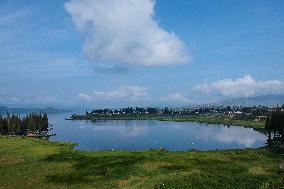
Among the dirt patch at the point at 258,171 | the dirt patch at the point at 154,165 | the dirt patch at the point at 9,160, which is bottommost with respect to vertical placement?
the dirt patch at the point at 258,171

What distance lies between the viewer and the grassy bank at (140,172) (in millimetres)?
54250

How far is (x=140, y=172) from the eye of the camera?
2442 inches

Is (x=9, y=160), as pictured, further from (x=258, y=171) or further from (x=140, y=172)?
(x=258, y=171)

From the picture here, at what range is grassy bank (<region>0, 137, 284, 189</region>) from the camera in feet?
178

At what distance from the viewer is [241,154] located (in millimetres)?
90000

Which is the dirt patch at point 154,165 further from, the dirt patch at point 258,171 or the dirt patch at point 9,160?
the dirt patch at point 9,160

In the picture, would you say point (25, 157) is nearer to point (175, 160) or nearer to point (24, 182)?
point (24, 182)

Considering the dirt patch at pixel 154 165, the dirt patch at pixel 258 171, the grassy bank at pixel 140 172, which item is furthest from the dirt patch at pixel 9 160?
the dirt patch at pixel 258 171

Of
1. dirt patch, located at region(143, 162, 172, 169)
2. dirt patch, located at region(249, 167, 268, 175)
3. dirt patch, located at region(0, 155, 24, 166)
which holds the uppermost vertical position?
dirt patch, located at region(143, 162, 172, 169)

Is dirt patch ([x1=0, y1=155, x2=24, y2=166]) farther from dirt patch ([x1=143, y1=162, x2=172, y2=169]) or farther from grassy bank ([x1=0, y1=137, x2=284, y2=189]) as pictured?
dirt patch ([x1=143, y1=162, x2=172, y2=169])

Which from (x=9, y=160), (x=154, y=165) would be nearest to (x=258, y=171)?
(x=154, y=165)

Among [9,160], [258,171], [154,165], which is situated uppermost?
[154,165]

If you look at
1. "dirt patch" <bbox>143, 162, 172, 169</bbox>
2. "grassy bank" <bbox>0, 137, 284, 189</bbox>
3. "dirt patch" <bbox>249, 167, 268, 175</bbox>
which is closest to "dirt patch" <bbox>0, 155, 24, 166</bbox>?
"grassy bank" <bbox>0, 137, 284, 189</bbox>

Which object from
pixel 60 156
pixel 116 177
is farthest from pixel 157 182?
pixel 60 156
